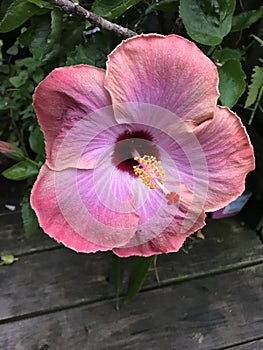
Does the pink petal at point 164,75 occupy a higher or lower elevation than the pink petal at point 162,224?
higher

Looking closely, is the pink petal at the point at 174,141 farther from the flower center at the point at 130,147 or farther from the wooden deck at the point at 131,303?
the wooden deck at the point at 131,303

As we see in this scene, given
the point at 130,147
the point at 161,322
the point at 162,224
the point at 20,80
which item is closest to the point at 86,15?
the point at 130,147

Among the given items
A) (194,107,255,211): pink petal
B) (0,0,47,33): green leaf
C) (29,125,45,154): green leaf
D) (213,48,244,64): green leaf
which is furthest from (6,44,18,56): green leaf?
(194,107,255,211): pink petal

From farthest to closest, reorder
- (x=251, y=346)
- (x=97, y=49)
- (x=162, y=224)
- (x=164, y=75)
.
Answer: (x=251, y=346) < (x=97, y=49) < (x=162, y=224) < (x=164, y=75)

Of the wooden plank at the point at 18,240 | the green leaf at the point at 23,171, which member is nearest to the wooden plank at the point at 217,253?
the wooden plank at the point at 18,240

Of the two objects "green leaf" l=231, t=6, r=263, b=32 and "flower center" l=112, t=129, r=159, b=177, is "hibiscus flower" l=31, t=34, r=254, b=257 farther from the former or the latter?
"green leaf" l=231, t=6, r=263, b=32

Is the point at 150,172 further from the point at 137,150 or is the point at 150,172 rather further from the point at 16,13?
the point at 16,13

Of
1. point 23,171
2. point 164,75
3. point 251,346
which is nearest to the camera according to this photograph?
point 164,75
